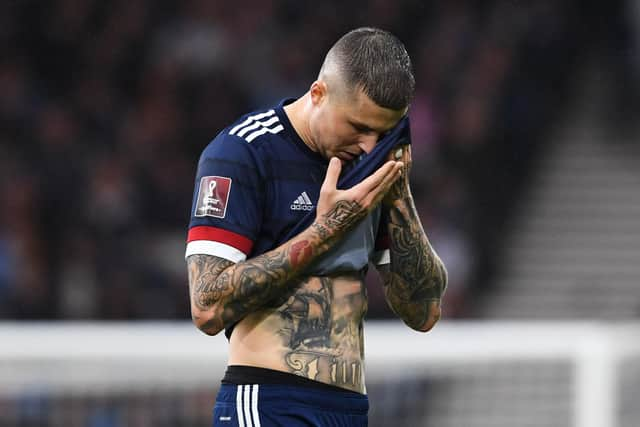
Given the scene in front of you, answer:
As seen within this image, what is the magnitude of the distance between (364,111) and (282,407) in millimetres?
785

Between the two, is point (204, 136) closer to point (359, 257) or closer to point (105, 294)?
point (105, 294)

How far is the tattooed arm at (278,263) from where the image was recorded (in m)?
3.21

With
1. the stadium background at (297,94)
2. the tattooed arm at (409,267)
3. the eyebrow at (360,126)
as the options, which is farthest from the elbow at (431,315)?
the stadium background at (297,94)

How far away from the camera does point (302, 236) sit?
10.7ft

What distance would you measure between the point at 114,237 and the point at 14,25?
2.92 m

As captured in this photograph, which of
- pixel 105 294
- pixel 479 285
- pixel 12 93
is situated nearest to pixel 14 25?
pixel 12 93

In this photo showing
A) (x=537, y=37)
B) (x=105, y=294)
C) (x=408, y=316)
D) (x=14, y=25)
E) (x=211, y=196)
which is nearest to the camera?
(x=211, y=196)

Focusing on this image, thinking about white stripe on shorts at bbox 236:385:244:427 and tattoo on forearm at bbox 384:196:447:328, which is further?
tattoo on forearm at bbox 384:196:447:328

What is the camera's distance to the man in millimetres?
3234

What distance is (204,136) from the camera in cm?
1146

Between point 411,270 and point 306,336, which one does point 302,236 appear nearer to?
point 306,336

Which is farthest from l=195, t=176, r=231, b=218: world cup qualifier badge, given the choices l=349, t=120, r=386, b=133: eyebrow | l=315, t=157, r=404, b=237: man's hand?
l=349, t=120, r=386, b=133: eyebrow

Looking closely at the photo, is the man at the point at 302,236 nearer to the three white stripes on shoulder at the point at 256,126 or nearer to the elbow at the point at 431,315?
the three white stripes on shoulder at the point at 256,126

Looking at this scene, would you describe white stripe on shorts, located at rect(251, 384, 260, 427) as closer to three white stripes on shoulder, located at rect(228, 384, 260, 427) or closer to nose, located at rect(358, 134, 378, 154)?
three white stripes on shoulder, located at rect(228, 384, 260, 427)
